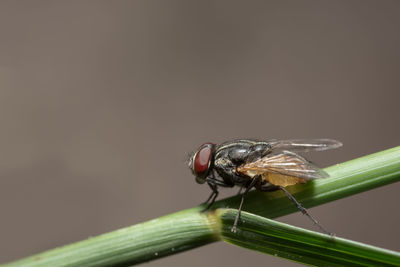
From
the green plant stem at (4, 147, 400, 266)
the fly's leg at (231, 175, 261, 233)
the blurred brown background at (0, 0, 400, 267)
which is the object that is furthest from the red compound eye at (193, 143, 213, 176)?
the blurred brown background at (0, 0, 400, 267)

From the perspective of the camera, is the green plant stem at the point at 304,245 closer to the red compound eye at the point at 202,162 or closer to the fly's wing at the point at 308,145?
the red compound eye at the point at 202,162

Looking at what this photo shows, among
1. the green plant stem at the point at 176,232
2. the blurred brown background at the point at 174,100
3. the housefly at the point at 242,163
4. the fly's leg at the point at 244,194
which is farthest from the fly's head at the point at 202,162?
the blurred brown background at the point at 174,100

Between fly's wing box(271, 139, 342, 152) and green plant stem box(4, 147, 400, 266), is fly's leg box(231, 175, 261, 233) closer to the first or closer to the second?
green plant stem box(4, 147, 400, 266)

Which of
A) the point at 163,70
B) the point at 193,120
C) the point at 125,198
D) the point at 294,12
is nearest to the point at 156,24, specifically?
the point at 163,70

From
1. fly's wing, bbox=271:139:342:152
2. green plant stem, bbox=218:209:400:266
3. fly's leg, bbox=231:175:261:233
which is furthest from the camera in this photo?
fly's wing, bbox=271:139:342:152

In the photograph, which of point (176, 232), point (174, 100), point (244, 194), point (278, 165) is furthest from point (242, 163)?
point (174, 100)

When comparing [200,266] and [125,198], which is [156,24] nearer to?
[125,198]

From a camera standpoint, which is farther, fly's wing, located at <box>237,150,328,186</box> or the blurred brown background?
the blurred brown background
